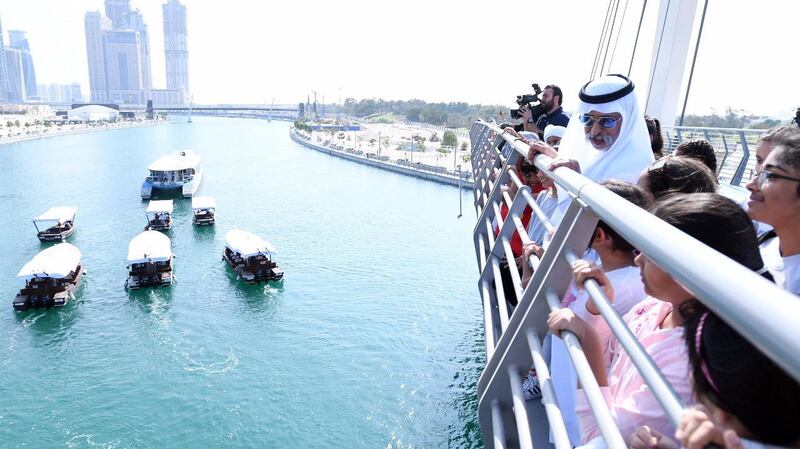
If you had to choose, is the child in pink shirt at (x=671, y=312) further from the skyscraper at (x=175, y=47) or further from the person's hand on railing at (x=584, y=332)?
the skyscraper at (x=175, y=47)

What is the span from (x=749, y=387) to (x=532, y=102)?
10.6ft

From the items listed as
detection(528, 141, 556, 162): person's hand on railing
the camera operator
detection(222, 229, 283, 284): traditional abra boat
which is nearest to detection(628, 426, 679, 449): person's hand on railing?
detection(528, 141, 556, 162): person's hand on railing

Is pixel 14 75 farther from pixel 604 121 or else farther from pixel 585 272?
pixel 585 272

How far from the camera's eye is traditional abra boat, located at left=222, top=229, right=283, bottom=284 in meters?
14.0

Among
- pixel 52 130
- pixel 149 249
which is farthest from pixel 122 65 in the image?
pixel 149 249

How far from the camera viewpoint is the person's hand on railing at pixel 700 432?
0.48m

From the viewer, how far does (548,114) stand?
130 inches

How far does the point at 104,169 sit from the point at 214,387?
93.2ft

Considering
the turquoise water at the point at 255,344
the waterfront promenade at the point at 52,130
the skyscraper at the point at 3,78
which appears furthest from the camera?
the skyscraper at the point at 3,78

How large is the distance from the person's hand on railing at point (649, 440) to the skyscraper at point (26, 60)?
A: 545ft

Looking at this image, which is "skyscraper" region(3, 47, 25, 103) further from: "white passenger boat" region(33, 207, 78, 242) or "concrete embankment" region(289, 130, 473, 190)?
"white passenger boat" region(33, 207, 78, 242)

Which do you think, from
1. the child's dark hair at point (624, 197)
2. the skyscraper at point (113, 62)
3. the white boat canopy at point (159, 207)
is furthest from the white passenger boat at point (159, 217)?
the skyscraper at point (113, 62)

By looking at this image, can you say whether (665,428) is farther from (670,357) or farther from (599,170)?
(599,170)

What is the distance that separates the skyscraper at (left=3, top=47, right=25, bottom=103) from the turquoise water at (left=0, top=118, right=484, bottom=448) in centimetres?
12680
